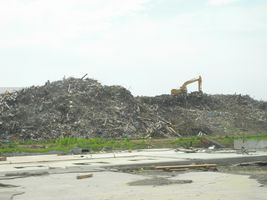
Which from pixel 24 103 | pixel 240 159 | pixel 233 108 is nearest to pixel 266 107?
pixel 233 108

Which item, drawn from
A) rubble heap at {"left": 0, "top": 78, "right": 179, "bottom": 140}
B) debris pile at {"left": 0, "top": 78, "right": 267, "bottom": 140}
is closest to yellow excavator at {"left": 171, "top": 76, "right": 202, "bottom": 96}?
debris pile at {"left": 0, "top": 78, "right": 267, "bottom": 140}

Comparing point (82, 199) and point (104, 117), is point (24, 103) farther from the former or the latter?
point (82, 199)

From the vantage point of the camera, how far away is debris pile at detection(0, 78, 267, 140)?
3394 centimetres

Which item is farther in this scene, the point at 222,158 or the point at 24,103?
the point at 24,103

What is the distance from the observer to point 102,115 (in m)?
35.8

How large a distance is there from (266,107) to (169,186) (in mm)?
41286

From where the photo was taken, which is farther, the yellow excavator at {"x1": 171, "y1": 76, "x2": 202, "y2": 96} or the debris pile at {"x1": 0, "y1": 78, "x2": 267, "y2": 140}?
the yellow excavator at {"x1": 171, "y1": 76, "x2": 202, "y2": 96}

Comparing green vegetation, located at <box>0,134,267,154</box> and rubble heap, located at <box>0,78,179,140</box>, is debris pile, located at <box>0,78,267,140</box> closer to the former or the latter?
rubble heap, located at <box>0,78,179,140</box>

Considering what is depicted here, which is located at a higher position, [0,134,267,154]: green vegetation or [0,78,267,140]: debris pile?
[0,78,267,140]: debris pile

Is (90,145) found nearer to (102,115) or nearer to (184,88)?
(102,115)

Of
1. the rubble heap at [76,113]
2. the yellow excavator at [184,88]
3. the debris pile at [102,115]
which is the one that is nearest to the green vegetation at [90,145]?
the rubble heap at [76,113]

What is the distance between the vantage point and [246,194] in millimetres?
9992

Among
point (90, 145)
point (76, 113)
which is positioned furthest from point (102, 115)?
point (90, 145)

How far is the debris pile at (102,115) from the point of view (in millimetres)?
33938
